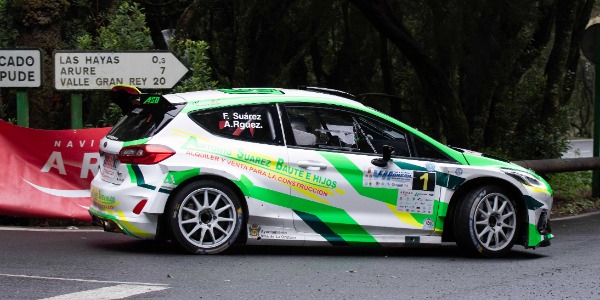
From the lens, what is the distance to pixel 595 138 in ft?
55.6

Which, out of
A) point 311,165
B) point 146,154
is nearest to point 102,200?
point 146,154

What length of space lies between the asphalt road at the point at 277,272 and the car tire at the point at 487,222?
144 mm

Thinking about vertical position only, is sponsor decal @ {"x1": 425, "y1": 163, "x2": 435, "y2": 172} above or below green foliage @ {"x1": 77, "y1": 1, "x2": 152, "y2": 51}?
below

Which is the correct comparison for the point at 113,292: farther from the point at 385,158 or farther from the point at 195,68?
the point at 195,68

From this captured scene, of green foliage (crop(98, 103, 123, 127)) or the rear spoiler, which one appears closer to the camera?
the rear spoiler

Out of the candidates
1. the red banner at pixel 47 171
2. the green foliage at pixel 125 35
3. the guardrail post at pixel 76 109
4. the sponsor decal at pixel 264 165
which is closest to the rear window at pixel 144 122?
the sponsor decal at pixel 264 165

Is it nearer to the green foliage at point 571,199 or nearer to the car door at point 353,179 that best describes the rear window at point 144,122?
the car door at point 353,179

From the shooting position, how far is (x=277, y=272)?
326 inches

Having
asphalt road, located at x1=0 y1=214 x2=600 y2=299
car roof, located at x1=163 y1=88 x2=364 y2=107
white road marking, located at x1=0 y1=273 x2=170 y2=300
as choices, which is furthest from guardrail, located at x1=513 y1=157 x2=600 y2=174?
white road marking, located at x1=0 y1=273 x2=170 y2=300

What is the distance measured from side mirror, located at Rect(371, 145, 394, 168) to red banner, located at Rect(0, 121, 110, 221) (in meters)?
3.69

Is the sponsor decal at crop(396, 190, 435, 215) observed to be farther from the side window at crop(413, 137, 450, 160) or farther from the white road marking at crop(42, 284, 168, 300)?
the white road marking at crop(42, 284, 168, 300)

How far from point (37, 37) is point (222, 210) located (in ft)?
18.7

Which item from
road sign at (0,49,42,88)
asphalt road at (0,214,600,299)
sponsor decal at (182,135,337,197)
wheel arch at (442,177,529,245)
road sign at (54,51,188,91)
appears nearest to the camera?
asphalt road at (0,214,600,299)

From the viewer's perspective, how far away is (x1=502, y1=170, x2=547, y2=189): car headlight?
31.8 ft
